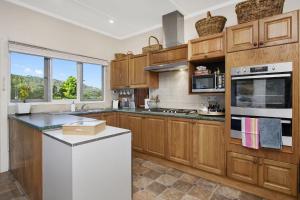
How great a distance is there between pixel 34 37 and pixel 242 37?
332 cm

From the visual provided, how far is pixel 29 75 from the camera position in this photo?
303 cm

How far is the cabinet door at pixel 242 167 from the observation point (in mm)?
2033

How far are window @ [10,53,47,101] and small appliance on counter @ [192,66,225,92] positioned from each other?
9.29 ft

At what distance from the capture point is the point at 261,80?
198 centimetres

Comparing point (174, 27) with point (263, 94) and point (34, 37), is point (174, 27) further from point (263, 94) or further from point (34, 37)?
point (34, 37)

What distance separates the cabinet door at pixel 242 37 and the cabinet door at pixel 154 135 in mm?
1528

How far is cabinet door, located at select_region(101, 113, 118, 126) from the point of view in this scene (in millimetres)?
3475

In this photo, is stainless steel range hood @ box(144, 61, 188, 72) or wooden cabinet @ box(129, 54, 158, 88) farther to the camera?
wooden cabinet @ box(129, 54, 158, 88)

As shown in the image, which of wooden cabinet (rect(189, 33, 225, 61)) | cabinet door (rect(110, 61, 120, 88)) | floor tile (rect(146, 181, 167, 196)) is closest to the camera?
floor tile (rect(146, 181, 167, 196))

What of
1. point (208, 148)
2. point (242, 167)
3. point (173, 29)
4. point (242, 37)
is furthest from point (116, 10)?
point (242, 167)

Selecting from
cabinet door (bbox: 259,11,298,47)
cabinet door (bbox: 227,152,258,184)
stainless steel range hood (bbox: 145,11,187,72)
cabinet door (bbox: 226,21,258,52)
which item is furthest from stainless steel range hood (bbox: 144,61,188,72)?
cabinet door (bbox: 227,152,258,184)

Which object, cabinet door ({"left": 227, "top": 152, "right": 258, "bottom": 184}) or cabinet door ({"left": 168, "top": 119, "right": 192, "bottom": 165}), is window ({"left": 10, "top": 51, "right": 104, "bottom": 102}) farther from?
cabinet door ({"left": 227, "top": 152, "right": 258, "bottom": 184})

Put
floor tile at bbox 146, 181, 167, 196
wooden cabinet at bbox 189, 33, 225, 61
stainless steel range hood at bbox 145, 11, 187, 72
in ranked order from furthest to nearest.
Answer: stainless steel range hood at bbox 145, 11, 187, 72, wooden cabinet at bbox 189, 33, 225, 61, floor tile at bbox 146, 181, 167, 196

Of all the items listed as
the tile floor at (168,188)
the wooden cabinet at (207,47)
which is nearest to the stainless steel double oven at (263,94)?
the wooden cabinet at (207,47)
